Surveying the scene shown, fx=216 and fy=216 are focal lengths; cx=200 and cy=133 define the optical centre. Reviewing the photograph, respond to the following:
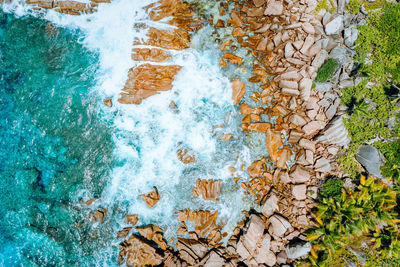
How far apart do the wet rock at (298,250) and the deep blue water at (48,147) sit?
5224mm

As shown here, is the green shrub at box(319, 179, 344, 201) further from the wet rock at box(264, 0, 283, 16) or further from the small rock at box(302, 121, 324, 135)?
the wet rock at box(264, 0, 283, 16)

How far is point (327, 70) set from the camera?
6.23 metres

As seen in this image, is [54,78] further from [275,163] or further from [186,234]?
[275,163]

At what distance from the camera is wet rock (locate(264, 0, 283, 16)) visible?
21.3 feet

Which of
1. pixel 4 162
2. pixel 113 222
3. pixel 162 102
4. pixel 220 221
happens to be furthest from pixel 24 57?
pixel 220 221

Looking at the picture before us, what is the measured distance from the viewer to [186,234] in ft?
21.2

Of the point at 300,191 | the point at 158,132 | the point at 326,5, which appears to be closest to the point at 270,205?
the point at 300,191

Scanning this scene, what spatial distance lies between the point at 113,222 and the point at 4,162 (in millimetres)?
3647

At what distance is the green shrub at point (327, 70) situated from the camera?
6180 millimetres

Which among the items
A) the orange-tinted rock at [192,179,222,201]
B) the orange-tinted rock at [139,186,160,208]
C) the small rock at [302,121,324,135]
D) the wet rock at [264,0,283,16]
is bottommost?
the orange-tinted rock at [139,186,160,208]

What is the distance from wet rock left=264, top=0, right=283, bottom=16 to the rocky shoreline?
27 millimetres

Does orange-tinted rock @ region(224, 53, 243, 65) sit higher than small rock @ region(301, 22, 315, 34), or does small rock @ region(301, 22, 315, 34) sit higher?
small rock @ region(301, 22, 315, 34)

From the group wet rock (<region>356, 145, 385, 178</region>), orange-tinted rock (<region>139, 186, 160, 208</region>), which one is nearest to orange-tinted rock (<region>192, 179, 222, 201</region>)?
orange-tinted rock (<region>139, 186, 160, 208</region>)

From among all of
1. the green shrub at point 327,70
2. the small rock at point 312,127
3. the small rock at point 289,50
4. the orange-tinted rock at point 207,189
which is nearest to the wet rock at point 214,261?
the orange-tinted rock at point 207,189
